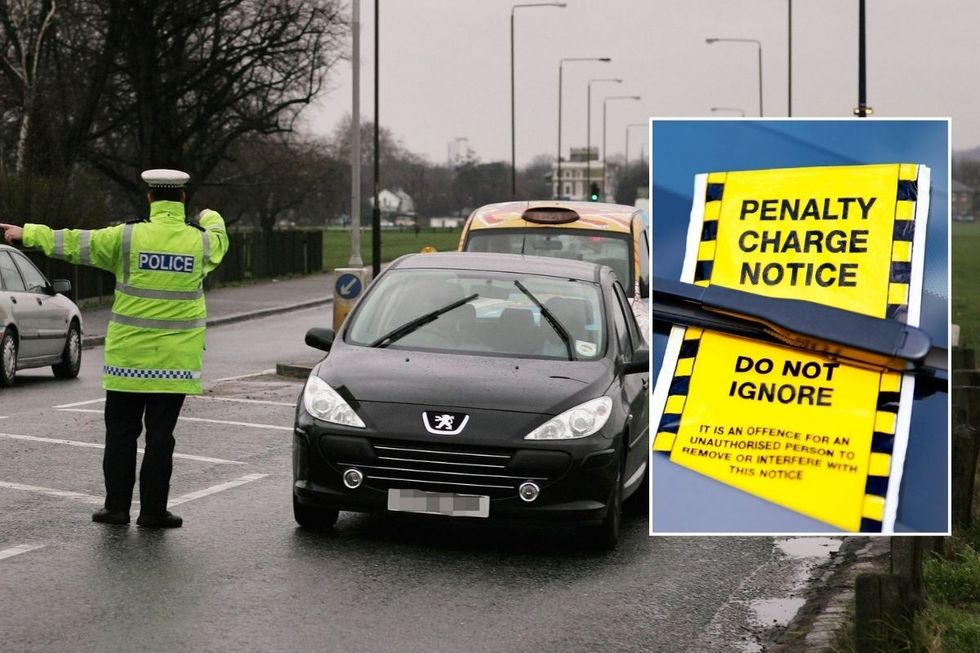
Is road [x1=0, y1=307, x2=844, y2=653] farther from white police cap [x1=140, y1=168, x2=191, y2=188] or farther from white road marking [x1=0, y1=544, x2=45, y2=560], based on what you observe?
white police cap [x1=140, y1=168, x2=191, y2=188]

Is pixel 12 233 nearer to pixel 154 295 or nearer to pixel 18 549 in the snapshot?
pixel 154 295

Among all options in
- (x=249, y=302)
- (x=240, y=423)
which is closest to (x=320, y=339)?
(x=240, y=423)

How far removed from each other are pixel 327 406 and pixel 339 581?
118 cm

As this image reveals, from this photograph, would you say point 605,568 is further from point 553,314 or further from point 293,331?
point 293,331

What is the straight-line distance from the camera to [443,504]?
331 inches

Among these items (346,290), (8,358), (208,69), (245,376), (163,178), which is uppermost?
(208,69)

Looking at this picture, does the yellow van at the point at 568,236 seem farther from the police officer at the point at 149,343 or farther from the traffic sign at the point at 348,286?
→ the traffic sign at the point at 348,286

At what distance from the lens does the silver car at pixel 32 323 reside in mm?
18625

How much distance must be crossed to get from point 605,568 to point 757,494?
350 centimetres

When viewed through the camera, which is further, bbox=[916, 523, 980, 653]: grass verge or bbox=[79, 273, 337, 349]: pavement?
bbox=[79, 273, 337, 349]: pavement

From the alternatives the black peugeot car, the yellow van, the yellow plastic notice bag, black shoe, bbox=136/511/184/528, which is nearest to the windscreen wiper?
Result: the yellow plastic notice bag

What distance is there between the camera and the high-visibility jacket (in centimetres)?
903

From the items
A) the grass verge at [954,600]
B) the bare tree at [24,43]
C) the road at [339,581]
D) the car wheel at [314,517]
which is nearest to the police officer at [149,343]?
the road at [339,581]

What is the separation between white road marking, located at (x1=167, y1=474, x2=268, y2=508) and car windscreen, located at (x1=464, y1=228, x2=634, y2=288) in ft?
13.8
